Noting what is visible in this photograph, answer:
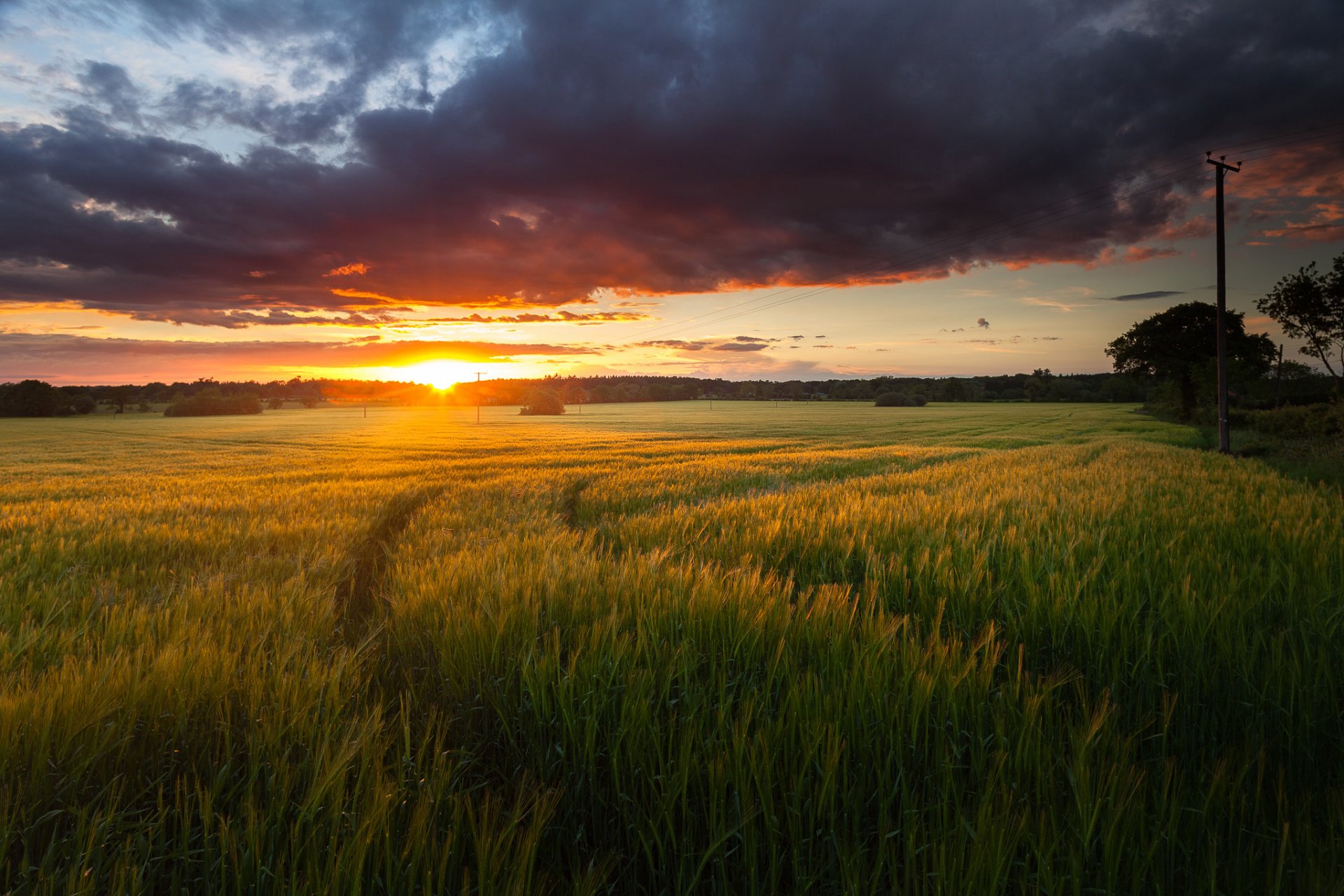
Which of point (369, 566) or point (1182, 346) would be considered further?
point (1182, 346)

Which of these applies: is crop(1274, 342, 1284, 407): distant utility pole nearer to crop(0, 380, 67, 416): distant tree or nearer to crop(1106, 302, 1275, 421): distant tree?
crop(1106, 302, 1275, 421): distant tree

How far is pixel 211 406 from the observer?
102625mm

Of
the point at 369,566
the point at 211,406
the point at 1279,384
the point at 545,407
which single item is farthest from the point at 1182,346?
the point at 211,406

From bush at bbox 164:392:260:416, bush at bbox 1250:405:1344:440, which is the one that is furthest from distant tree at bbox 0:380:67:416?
bush at bbox 1250:405:1344:440

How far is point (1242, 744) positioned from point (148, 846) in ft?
13.1

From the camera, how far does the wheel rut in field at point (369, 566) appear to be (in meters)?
4.64

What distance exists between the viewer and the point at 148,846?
1503 mm

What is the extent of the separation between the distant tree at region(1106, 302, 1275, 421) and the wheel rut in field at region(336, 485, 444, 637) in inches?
2660

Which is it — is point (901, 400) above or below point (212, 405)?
below

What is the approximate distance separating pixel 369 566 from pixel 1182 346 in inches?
2961

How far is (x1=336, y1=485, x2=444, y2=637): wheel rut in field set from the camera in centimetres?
464

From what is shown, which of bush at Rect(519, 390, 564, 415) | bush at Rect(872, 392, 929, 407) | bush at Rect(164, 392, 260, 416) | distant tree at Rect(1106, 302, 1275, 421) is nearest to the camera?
distant tree at Rect(1106, 302, 1275, 421)

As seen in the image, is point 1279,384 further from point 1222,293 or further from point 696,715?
point 696,715

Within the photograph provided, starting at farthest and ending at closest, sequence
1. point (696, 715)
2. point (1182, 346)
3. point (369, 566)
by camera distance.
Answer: point (1182, 346) → point (369, 566) → point (696, 715)
